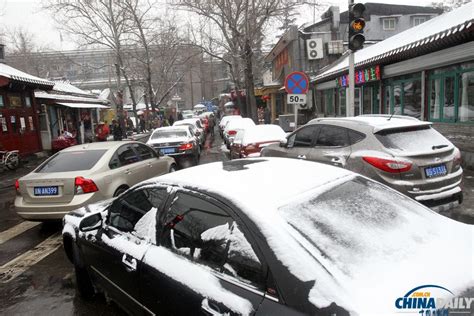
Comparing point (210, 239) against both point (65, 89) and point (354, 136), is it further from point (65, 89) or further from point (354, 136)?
point (65, 89)

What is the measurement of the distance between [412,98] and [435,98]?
4.19 ft

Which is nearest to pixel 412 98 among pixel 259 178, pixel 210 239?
pixel 259 178

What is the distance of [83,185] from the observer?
18.5ft

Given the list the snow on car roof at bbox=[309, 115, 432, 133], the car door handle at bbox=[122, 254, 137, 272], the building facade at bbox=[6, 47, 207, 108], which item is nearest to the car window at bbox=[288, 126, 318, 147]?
the snow on car roof at bbox=[309, 115, 432, 133]

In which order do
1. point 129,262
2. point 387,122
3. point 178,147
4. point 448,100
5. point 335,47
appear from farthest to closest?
point 335,47 → point 178,147 → point 448,100 → point 387,122 → point 129,262

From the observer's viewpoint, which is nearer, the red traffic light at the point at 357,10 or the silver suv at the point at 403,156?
the silver suv at the point at 403,156

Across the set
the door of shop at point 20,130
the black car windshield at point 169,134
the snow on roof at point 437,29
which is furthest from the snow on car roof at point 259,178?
the door of shop at point 20,130

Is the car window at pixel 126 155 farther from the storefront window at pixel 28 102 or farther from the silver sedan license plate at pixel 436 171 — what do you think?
the storefront window at pixel 28 102

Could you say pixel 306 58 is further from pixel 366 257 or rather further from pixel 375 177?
pixel 366 257

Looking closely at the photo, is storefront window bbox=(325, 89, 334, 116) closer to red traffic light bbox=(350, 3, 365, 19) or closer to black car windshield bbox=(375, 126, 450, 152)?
red traffic light bbox=(350, 3, 365, 19)

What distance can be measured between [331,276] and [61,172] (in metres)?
5.42

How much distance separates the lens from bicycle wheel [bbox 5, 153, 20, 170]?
13232mm

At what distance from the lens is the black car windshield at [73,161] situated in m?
6.06

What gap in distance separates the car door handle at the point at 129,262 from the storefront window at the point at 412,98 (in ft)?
37.2
